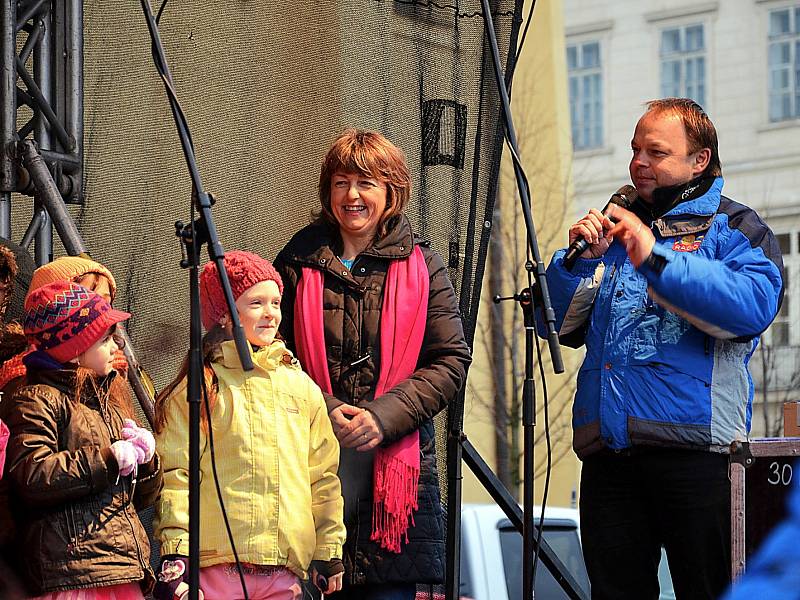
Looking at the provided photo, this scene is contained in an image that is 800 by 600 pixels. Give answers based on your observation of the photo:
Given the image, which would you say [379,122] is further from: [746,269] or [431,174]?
[746,269]

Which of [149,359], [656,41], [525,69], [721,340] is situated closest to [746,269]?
[721,340]

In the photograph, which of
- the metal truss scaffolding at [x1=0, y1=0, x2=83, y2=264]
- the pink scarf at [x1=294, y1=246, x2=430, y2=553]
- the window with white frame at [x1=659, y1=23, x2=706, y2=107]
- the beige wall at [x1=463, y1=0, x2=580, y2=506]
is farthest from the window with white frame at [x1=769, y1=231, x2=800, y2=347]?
the pink scarf at [x1=294, y1=246, x2=430, y2=553]

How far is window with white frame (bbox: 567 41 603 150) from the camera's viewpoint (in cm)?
2369

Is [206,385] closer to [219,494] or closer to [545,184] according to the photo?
[219,494]

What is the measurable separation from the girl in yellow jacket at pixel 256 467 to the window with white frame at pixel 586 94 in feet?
65.2

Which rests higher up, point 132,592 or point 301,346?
point 301,346

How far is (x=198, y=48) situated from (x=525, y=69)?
1329cm

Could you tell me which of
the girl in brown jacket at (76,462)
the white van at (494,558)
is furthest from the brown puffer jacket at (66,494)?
the white van at (494,558)

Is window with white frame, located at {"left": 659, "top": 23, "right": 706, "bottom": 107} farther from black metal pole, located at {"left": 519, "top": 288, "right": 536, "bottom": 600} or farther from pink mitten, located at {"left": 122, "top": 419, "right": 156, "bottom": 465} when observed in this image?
pink mitten, located at {"left": 122, "top": 419, "right": 156, "bottom": 465}

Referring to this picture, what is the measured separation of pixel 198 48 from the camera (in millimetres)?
5598

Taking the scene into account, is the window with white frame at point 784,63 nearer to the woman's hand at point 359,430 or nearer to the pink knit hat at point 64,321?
the woman's hand at point 359,430

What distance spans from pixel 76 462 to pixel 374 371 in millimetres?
985

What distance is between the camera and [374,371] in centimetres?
426

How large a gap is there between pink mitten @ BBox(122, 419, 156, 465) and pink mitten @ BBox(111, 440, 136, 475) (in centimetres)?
2
